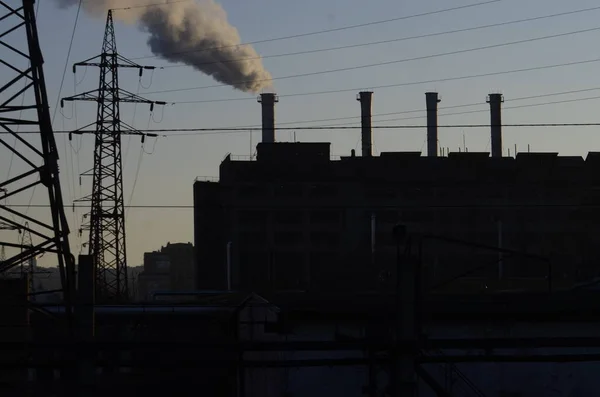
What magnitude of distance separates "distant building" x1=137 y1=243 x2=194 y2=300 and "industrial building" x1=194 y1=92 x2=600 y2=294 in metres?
33.3

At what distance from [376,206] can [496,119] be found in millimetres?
10158

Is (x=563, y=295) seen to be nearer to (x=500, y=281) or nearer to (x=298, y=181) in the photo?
(x=500, y=281)

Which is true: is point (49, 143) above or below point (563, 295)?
above

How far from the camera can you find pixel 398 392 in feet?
30.7

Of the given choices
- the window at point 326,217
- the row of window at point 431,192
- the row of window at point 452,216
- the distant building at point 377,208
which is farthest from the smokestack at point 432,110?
the window at point 326,217

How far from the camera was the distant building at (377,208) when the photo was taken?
67.9 m

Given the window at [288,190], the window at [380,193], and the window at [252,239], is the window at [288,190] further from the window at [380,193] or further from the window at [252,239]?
the window at [380,193]

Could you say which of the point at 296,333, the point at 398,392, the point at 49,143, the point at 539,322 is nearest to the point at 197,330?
the point at 296,333

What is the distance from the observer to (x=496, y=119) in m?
70.9

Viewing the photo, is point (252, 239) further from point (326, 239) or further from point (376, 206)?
point (376, 206)

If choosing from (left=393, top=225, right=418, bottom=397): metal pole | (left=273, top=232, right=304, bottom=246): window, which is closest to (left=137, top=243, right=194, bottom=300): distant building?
(left=273, top=232, right=304, bottom=246): window

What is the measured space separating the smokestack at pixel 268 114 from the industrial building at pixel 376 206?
7 centimetres

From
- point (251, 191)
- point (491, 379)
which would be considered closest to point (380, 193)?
point (251, 191)

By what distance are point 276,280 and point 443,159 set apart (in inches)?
575
